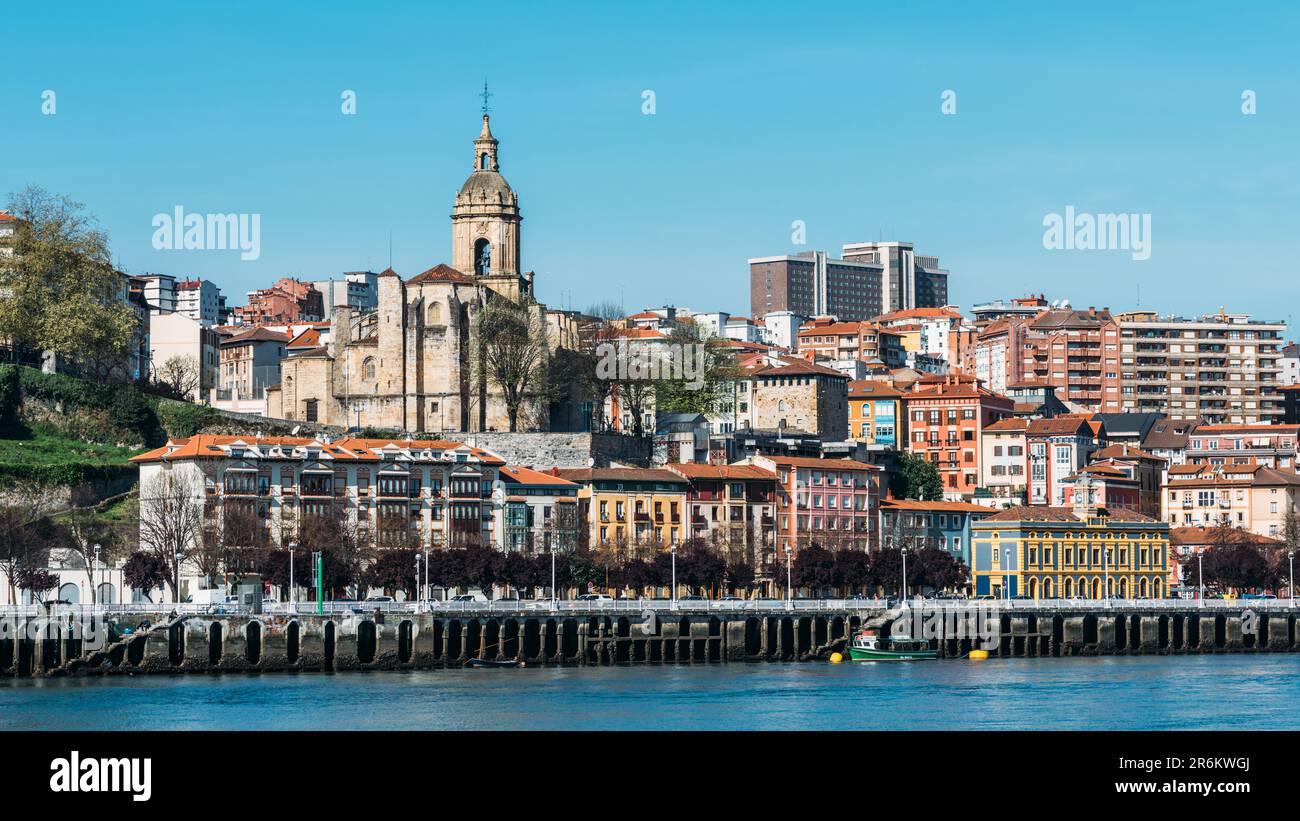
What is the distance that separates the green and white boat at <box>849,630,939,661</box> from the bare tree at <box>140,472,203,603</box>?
27.9m

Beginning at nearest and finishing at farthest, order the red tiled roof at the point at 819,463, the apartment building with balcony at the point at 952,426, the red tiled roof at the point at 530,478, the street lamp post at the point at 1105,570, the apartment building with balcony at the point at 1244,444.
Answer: the red tiled roof at the point at 530,478
the red tiled roof at the point at 819,463
the street lamp post at the point at 1105,570
the apartment building with balcony at the point at 952,426
the apartment building with balcony at the point at 1244,444

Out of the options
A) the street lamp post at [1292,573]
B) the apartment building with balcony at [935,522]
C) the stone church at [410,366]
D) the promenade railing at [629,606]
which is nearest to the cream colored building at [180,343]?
the stone church at [410,366]

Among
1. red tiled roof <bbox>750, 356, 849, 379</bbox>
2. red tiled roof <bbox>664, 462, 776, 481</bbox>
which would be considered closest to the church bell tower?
red tiled roof <bbox>664, 462, 776, 481</bbox>

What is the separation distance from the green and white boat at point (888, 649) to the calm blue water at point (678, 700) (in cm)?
526

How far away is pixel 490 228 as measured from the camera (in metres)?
125

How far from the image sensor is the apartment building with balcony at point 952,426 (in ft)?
500

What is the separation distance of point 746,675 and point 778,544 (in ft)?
122

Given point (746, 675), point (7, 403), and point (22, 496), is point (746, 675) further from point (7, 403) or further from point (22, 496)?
point (7, 403)

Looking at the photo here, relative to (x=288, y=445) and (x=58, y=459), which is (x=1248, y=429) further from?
(x=58, y=459)

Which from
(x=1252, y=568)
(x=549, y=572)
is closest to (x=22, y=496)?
(x=549, y=572)

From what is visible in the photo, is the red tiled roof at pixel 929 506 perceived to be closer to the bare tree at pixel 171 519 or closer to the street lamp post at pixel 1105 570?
the street lamp post at pixel 1105 570

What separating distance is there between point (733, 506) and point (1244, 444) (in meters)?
55.4

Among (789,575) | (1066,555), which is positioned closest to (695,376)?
(1066,555)
